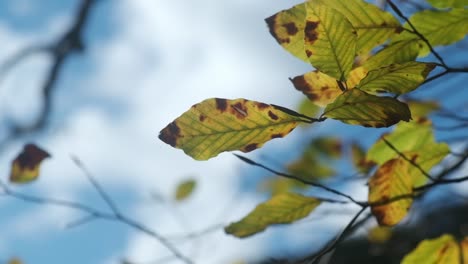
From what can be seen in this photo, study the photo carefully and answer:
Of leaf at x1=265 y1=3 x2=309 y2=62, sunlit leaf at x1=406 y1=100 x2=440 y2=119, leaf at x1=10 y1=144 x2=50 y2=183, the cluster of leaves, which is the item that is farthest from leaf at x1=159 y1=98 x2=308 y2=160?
sunlit leaf at x1=406 y1=100 x2=440 y2=119

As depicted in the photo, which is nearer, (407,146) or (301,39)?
(301,39)

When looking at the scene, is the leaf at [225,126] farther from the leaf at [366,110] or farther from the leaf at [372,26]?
the leaf at [372,26]

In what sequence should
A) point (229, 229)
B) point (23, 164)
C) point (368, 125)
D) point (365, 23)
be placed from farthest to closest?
point (23, 164)
point (229, 229)
point (365, 23)
point (368, 125)

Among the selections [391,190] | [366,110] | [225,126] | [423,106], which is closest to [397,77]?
[366,110]

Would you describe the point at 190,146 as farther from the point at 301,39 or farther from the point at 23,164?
the point at 23,164

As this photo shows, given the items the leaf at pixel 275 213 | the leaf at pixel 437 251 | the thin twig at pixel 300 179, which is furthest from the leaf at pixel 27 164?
the leaf at pixel 437 251

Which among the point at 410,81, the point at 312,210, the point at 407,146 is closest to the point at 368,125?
the point at 410,81

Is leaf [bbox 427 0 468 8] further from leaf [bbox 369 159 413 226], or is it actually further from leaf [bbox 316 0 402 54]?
leaf [bbox 369 159 413 226]
